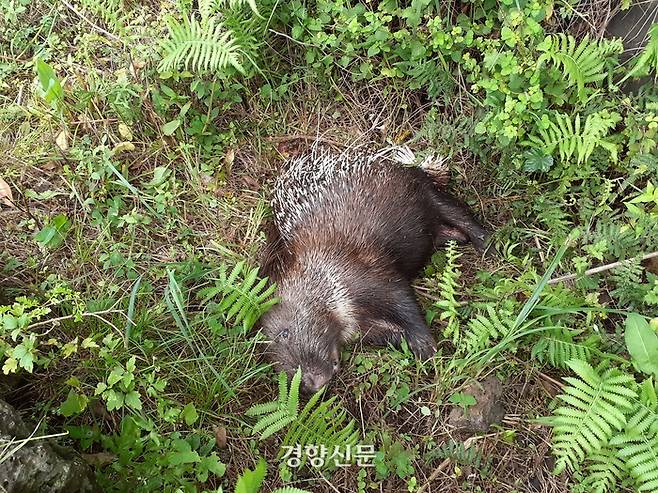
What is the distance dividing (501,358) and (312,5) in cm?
291

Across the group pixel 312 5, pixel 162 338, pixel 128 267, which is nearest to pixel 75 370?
pixel 162 338

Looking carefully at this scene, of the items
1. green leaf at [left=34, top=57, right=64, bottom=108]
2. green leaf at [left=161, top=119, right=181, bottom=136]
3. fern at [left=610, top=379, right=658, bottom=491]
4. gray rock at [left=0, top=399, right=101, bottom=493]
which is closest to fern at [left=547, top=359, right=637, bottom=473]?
fern at [left=610, top=379, right=658, bottom=491]

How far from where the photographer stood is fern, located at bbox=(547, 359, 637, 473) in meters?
3.31

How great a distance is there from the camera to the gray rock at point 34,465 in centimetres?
286

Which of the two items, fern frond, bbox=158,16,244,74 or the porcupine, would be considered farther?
the porcupine

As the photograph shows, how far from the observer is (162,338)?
404 centimetres

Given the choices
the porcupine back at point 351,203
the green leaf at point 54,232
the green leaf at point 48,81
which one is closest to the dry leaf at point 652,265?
the porcupine back at point 351,203

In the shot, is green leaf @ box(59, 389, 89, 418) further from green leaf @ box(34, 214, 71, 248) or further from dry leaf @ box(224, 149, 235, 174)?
dry leaf @ box(224, 149, 235, 174)

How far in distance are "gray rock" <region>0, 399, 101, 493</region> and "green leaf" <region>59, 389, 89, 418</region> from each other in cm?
23

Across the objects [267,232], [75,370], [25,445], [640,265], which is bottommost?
[75,370]

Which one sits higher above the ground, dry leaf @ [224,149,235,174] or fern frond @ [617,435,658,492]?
fern frond @ [617,435,658,492]

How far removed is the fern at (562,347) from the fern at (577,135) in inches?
43.9

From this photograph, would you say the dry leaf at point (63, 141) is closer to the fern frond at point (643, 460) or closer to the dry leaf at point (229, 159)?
the dry leaf at point (229, 159)

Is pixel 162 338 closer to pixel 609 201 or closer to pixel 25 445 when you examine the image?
pixel 25 445
